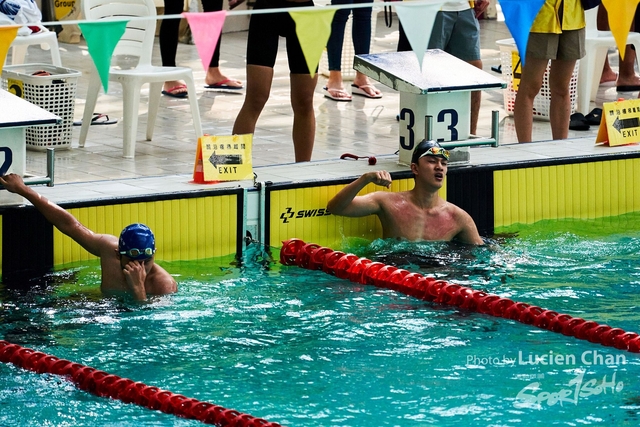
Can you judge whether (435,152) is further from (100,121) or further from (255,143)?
(100,121)

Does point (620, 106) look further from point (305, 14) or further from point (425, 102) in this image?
point (305, 14)

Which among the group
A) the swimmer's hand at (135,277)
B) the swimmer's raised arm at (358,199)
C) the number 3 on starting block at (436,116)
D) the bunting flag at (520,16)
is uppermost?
the bunting flag at (520,16)

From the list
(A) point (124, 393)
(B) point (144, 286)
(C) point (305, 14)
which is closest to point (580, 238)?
(C) point (305, 14)

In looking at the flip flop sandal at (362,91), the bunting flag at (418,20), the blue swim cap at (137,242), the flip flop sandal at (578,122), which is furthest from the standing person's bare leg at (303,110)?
the flip flop sandal at (362,91)

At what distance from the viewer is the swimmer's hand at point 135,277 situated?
5184 mm

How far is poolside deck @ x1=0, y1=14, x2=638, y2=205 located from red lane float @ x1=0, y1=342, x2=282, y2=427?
114cm

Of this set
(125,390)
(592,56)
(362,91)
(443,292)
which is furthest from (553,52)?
(125,390)

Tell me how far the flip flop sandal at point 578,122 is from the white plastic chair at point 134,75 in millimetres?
2602

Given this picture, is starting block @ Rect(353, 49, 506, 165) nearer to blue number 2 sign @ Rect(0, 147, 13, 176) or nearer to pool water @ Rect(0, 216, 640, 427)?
pool water @ Rect(0, 216, 640, 427)

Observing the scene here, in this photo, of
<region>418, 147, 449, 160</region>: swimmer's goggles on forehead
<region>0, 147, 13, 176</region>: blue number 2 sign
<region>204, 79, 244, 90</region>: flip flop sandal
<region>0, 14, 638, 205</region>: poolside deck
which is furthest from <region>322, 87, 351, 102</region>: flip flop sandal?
<region>0, 147, 13, 176</region>: blue number 2 sign

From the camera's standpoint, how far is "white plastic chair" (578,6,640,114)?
873 cm

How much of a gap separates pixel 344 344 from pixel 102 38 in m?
1.62

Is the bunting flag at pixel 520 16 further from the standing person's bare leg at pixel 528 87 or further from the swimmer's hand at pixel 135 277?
the swimmer's hand at pixel 135 277

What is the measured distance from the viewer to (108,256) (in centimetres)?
530
